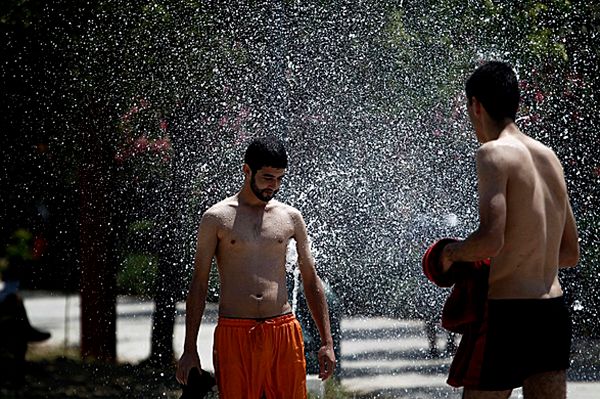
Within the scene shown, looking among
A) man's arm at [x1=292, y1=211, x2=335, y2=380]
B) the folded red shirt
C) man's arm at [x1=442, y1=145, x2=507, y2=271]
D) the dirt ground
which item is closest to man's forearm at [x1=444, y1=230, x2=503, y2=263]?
man's arm at [x1=442, y1=145, x2=507, y2=271]

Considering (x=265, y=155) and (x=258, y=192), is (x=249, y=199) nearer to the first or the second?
(x=258, y=192)

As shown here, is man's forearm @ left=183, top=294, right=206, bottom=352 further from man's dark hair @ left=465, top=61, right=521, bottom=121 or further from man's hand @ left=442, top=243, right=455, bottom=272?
man's dark hair @ left=465, top=61, right=521, bottom=121

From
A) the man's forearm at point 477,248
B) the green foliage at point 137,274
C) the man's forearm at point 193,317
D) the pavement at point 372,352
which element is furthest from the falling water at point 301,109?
the man's forearm at point 477,248

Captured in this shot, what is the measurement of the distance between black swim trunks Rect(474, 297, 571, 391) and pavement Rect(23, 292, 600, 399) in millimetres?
3140

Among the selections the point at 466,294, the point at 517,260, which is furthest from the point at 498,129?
the point at 466,294

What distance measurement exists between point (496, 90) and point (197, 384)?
1608mm

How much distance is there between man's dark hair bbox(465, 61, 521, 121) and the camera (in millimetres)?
3885

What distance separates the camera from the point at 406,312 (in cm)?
939

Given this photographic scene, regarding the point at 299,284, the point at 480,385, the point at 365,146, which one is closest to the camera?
the point at 480,385

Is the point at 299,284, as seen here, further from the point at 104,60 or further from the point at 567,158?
the point at 567,158

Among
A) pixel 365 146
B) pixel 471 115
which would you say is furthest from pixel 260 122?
pixel 471 115

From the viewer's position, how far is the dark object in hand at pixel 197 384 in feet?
13.8

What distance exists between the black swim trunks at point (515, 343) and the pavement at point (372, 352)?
314 cm

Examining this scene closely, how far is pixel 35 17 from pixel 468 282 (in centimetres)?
522
